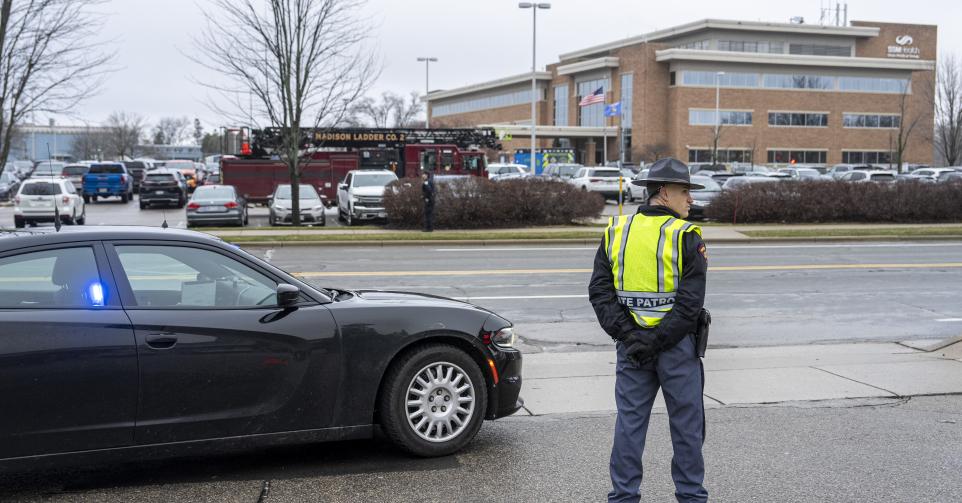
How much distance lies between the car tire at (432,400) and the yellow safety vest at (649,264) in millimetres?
1674

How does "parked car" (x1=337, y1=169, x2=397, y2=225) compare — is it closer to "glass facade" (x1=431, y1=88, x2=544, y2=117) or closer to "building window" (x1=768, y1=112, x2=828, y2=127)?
"building window" (x1=768, y1=112, x2=828, y2=127)

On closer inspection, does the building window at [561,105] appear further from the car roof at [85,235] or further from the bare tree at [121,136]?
the car roof at [85,235]

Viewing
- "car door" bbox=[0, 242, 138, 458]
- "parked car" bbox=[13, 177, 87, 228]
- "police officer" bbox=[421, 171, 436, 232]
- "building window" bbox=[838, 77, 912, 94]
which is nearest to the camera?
"car door" bbox=[0, 242, 138, 458]

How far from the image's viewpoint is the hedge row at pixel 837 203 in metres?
27.8

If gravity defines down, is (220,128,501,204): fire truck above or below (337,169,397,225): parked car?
above

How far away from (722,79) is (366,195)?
66.6 metres

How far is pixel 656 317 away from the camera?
13.8 feet

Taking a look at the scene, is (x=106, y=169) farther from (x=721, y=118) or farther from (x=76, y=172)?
(x=721, y=118)

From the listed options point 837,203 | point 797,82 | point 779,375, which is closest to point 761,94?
point 797,82

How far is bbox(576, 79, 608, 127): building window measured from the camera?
95.1 metres

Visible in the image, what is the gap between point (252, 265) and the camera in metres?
5.37

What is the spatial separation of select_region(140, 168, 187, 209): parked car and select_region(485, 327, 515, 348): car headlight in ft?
109


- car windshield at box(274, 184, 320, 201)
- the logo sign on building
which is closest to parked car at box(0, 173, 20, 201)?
car windshield at box(274, 184, 320, 201)

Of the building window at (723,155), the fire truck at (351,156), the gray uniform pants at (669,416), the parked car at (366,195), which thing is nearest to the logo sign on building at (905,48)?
the building window at (723,155)
